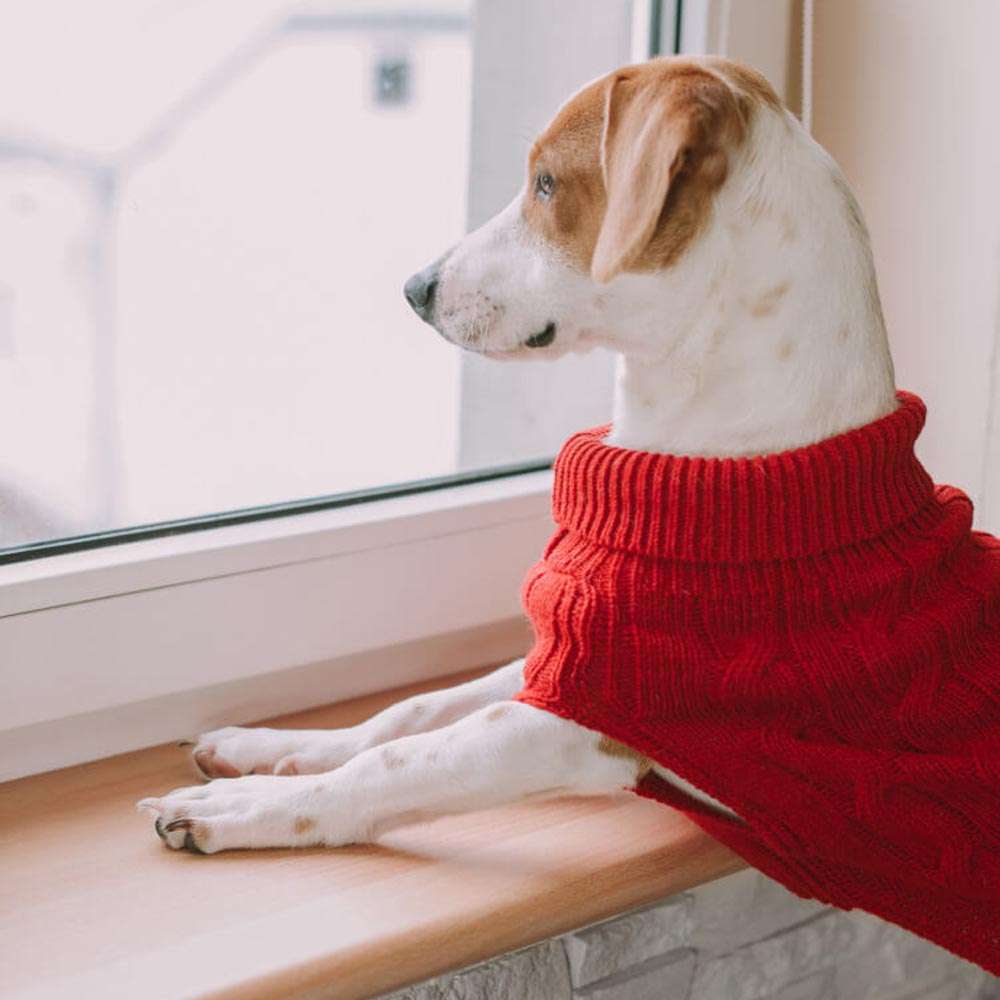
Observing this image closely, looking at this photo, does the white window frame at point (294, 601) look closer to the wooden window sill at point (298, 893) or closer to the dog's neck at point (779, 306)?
the wooden window sill at point (298, 893)

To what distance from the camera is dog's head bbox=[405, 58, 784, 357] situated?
104cm

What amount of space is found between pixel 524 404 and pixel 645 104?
0.51m

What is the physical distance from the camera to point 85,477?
4.07ft

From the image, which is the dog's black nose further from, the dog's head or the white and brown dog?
the white and brown dog

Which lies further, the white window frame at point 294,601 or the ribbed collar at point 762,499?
the white window frame at point 294,601

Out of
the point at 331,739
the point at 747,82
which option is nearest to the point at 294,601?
the point at 331,739

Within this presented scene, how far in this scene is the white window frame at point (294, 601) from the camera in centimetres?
120

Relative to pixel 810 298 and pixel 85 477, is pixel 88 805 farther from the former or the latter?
pixel 810 298

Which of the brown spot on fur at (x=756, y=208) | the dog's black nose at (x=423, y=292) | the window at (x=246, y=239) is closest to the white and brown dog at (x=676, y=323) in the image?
the brown spot on fur at (x=756, y=208)

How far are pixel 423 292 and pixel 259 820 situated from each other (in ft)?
1.49

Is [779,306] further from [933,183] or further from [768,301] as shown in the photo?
[933,183]

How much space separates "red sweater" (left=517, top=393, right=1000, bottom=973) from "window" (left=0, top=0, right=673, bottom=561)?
41 cm

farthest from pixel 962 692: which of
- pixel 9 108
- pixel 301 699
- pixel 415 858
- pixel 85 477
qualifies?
pixel 9 108

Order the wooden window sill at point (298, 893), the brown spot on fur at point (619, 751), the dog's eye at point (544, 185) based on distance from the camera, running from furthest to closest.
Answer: the dog's eye at point (544, 185), the brown spot on fur at point (619, 751), the wooden window sill at point (298, 893)
